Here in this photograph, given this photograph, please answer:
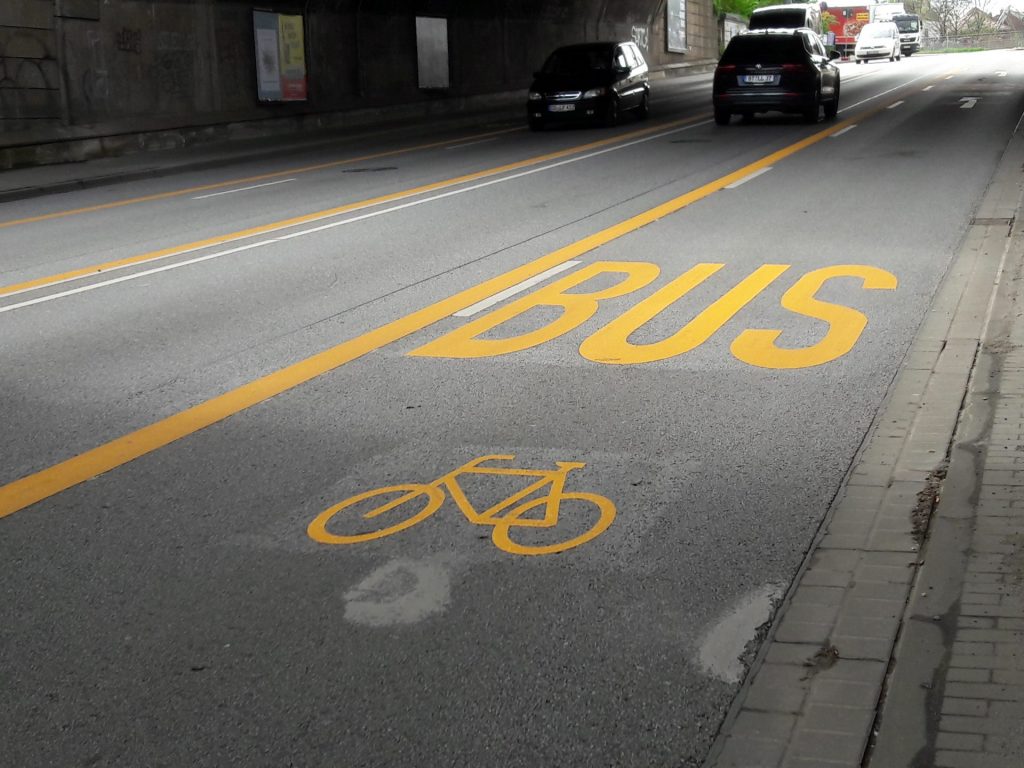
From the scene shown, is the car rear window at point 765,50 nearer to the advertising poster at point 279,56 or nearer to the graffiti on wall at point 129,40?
the advertising poster at point 279,56

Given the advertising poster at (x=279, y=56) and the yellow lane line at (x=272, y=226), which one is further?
the advertising poster at (x=279, y=56)

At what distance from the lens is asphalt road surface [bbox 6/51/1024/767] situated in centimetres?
366

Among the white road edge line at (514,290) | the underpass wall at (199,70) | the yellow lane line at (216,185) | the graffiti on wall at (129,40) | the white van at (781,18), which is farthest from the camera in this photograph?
the white van at (781,18)

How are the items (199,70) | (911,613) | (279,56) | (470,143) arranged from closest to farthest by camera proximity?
(911,613), (470,143), (199,70), (279,56)

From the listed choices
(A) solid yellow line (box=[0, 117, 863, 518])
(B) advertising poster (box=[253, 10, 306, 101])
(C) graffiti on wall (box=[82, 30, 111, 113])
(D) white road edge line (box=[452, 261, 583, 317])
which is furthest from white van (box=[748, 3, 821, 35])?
(D) white road edge line (box=[452, 261, 583, 317])

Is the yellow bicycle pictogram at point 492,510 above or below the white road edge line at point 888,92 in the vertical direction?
below

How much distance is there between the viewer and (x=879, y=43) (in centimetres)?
6366

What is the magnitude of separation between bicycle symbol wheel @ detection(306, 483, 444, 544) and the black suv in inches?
868

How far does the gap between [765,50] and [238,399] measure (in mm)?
21409

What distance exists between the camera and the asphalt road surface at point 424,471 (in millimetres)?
3660

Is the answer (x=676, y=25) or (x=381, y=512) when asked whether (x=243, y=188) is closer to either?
(x=381, y=512)

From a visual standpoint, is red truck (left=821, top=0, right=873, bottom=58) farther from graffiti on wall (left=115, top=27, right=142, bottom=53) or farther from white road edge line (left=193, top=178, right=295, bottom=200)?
white road edge line (left=193, top=178, right=295, bottom=200)

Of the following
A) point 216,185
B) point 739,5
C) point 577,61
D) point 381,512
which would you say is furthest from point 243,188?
point 739,5

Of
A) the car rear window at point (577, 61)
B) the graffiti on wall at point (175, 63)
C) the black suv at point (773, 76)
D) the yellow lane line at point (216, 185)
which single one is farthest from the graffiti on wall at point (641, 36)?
the graffiti on wall at point (175, 63)
